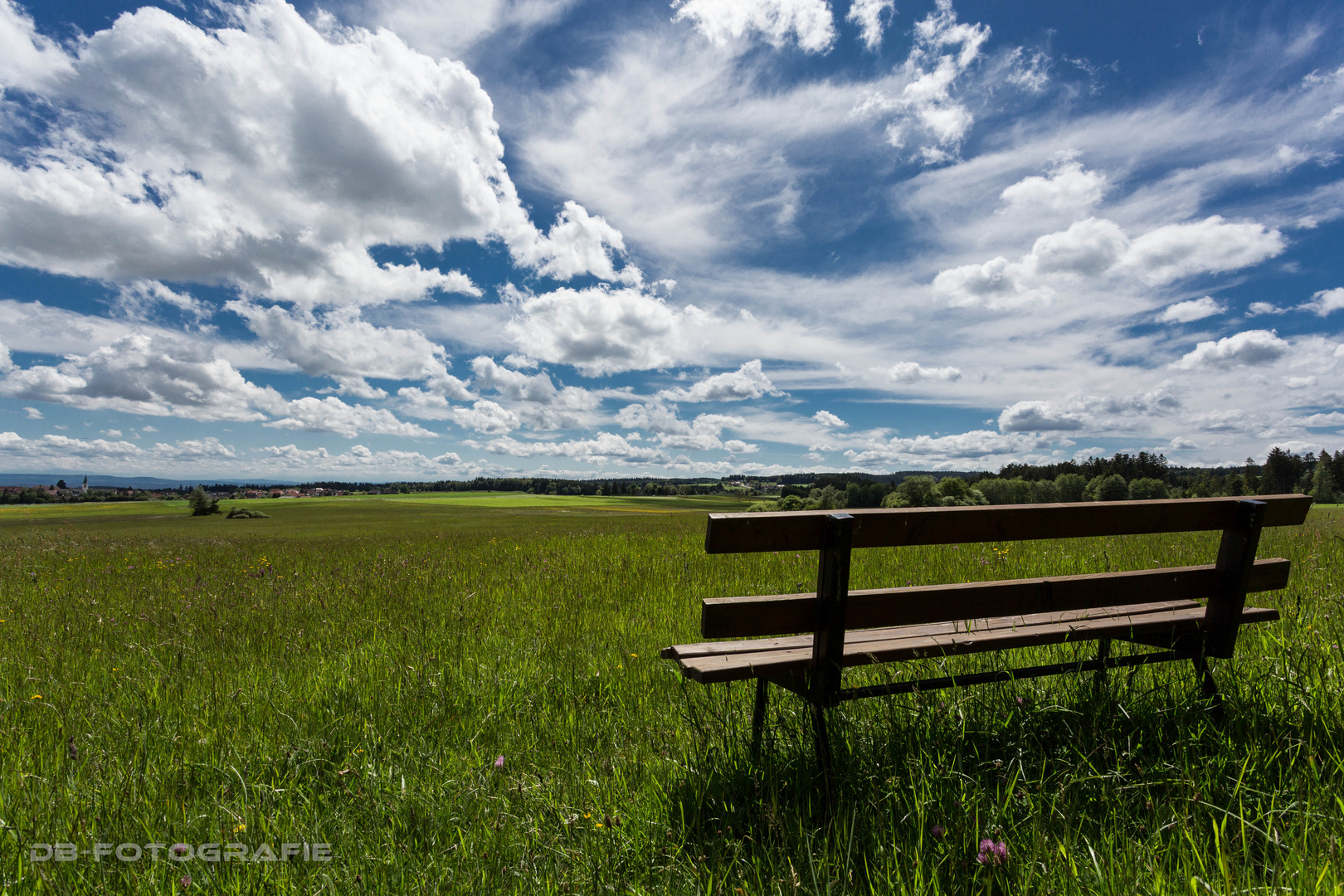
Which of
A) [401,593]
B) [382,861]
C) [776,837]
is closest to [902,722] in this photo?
[776,837]

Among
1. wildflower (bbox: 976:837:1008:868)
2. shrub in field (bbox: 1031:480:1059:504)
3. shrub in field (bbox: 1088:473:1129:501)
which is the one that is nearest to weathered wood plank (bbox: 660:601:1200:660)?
wildflower (bbox: 976:837:1008:868)

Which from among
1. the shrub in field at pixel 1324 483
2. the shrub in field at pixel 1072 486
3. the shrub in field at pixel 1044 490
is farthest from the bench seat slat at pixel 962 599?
the shrub in field at pixel 1324 483

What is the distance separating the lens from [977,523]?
2.95 meters

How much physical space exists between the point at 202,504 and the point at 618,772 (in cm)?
7885

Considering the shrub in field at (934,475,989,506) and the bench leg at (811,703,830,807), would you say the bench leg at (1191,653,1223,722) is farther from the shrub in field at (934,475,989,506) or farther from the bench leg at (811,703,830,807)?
the shrub in field at (934,475,989,506)

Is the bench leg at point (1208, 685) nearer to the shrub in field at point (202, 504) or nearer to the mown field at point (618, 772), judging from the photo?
the mown field at point (618, 772)

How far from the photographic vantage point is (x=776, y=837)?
8.14 feet

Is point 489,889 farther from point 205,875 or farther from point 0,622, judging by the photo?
point 0,622

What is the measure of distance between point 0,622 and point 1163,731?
10910mm

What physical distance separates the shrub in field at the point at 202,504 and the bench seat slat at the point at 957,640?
247 ft

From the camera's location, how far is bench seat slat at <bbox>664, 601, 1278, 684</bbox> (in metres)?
2.83

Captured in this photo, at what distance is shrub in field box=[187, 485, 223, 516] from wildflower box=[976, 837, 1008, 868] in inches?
3004

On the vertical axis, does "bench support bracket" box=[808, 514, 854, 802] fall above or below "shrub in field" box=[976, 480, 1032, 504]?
above

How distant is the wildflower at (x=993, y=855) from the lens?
1996mm
